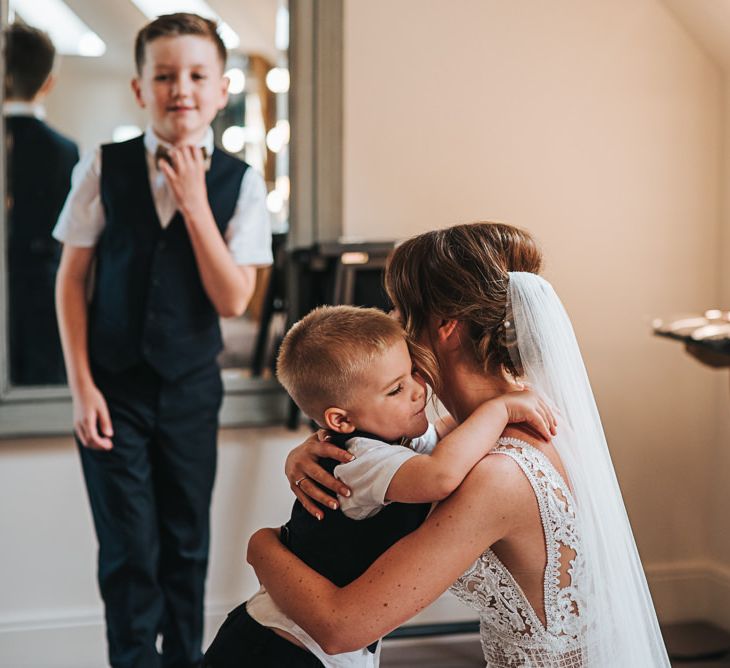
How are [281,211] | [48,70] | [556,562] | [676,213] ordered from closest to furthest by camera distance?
1. [556,562]
2. [48,70]
3. [281,211]
4. [676,213]

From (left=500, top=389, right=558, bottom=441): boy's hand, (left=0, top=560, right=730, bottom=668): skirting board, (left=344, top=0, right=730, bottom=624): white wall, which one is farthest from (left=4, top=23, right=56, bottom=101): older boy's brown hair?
(left=500, top=389, right=558, bottom=441): boy's hand

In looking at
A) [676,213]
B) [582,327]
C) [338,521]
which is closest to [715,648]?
[582,327]

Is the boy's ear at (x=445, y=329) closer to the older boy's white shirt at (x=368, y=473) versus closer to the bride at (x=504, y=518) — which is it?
the bride at (x=504, y=518)

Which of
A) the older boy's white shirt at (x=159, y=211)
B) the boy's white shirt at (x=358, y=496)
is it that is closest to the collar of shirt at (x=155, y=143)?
the older boy's white shirt at (x=159, y=211)

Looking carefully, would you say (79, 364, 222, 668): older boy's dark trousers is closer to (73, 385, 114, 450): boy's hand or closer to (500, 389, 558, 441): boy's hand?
(73, 385, 114, 450): boy's hand

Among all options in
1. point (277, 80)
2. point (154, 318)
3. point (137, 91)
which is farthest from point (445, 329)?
point (277, 80)

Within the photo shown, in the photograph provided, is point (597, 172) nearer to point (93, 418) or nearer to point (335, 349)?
point (93, 418)

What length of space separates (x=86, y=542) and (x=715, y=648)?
1.94 meters

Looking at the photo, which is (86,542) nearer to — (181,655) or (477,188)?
(181,655)

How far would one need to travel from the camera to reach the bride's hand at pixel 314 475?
132 centimetres

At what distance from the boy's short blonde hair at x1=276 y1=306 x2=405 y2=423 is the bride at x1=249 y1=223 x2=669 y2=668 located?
62 millimetres

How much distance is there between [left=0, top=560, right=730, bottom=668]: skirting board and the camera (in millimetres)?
2879

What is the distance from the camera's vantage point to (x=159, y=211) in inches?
95.2

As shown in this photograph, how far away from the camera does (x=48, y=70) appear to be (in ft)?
9.20
